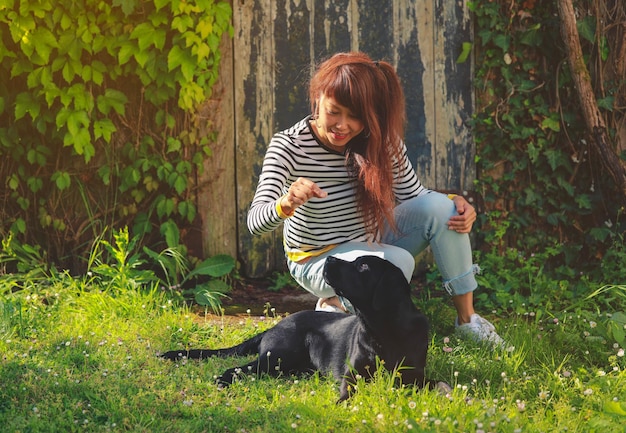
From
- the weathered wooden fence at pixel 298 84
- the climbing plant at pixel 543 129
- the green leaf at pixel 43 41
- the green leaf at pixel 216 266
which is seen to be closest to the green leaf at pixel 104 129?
the green leaf at pixel 43 41

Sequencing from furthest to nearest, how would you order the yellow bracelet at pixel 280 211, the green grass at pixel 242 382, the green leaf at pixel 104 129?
the green leaf at pixel 104 129
the yellow bracelet at pixel 280 211
the green grass at pixel 242 382

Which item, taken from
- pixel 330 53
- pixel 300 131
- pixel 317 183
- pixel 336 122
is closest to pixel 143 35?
pixel 330 53

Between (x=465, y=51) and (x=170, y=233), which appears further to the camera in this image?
(x=465, y=51)

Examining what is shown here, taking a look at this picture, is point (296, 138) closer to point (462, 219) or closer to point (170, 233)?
point (462, 219)

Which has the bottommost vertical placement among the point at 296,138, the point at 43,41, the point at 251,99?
the point at 296,138

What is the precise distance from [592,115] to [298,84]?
1783 mm

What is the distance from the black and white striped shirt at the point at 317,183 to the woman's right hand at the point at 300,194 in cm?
40

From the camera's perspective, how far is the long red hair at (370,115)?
3557 mm

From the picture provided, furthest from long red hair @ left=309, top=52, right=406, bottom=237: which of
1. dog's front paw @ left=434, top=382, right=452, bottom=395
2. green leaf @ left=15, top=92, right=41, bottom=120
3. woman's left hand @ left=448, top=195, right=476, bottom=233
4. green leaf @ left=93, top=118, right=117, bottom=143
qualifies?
green leaf @ left=15, top=92, right=41, bottom=120

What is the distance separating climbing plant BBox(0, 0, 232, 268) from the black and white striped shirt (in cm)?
139

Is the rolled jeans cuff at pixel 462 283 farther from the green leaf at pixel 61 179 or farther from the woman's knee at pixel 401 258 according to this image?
the green leaf at pixel 61 179

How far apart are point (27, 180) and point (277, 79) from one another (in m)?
1.63

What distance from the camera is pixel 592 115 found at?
5.30 meters

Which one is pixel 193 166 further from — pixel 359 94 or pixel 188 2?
pixel 359 94
